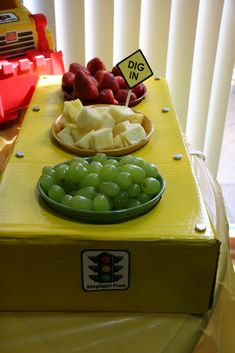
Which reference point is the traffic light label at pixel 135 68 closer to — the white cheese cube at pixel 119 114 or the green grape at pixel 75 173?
the white cheese cube at pixel 119 114

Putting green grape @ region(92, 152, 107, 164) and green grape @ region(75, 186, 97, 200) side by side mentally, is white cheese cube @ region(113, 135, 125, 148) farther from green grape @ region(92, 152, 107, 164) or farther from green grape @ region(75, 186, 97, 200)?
green grape @ region(75, 186, 97, 200)

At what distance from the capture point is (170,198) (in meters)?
0.80

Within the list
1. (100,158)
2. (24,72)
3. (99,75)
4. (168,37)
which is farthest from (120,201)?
Result: (168,37)

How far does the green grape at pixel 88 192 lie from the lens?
76 centimetres

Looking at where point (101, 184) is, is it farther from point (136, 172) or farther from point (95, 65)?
point (95, 65)

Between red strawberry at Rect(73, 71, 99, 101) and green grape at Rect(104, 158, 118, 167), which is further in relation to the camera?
red strawberry at Rect(73, 71, 99, 101)

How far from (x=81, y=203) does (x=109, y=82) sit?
0.51m

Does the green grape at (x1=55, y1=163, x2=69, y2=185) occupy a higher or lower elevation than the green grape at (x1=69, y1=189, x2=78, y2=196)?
higher

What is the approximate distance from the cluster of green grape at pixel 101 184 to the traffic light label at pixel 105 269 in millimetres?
72

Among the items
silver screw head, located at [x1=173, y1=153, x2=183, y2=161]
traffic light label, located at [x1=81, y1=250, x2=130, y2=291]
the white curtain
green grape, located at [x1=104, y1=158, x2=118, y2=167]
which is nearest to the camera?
traffic light label, located at [x1=81, y1=250, x2=130, y2=291]

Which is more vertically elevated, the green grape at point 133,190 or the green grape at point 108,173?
the green grape at point 108,173

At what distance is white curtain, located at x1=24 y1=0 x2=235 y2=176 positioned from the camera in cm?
151

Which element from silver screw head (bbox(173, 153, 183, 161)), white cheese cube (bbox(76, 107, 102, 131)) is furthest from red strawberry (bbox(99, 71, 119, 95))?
silver screw head (bbox(173, 153, 183, 161))

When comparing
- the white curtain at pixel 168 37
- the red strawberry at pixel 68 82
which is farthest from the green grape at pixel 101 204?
the white curtain at pixel 168 37
